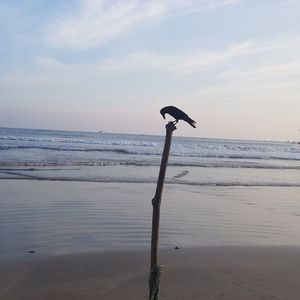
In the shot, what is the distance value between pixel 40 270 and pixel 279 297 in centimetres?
289

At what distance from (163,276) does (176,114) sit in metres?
3.11

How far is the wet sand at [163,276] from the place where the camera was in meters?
5.30

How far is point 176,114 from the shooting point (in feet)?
11.0

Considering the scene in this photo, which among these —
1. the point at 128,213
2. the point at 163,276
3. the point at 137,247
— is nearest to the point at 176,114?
the point at 163,276

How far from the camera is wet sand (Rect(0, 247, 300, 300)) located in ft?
17.4

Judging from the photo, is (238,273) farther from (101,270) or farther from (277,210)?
(277,210)

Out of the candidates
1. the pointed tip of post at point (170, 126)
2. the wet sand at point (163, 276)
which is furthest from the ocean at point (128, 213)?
the pointed tip of post at point (170, 126)

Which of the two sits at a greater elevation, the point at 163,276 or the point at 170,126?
the point at 170,126

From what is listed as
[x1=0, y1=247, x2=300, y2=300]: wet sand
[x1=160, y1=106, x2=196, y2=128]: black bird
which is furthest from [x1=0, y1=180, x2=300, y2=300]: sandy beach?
[x1=160, y1=106, x2=196, y2=128]: black bird

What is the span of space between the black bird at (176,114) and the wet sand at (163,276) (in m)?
2.57

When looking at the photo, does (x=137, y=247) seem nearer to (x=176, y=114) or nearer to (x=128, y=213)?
(x=128, y=213)

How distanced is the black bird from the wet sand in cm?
257

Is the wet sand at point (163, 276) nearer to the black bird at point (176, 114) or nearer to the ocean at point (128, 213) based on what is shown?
the ocean at point (128, 213)

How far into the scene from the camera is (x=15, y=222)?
871 cm
